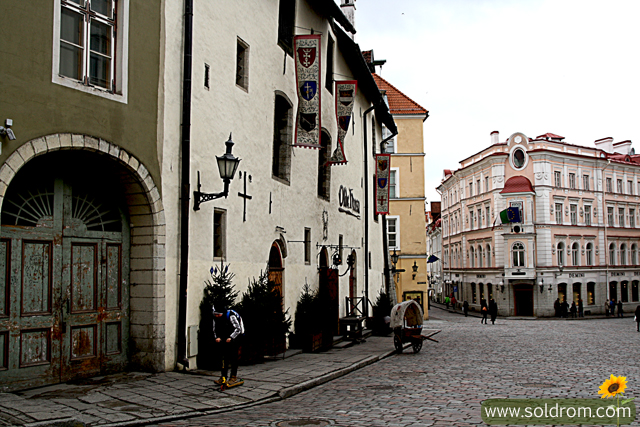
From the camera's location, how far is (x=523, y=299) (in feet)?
167

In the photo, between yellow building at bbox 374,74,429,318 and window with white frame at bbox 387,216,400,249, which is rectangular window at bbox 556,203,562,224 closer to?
yellow building at bbox 374,74,429,318

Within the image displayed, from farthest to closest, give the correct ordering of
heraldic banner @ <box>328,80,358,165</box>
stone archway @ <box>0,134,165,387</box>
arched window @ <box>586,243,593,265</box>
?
arched window @ <box>586,243,593,265</box> → heraldic banner @ <box>328,80,358,165</box> → stone archway @ <box>0,134,165,387</box>

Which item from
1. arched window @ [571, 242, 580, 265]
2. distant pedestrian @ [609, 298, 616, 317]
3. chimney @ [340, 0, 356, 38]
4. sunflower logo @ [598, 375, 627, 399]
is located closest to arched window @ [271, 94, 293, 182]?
sunflower logo @ [598, 375, 627, 399]

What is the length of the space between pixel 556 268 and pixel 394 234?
15.9 meters

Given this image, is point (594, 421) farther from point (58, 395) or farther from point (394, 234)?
point (394, 234)

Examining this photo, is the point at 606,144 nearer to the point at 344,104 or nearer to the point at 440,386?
the point at 344,104

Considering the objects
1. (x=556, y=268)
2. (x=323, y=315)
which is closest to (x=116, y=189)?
(x=323, y=315)

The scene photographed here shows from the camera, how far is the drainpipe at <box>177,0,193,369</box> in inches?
450

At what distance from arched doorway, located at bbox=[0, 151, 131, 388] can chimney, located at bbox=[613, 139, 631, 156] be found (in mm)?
62187

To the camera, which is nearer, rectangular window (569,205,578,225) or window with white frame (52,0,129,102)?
window with white frame (52,0,129,102)

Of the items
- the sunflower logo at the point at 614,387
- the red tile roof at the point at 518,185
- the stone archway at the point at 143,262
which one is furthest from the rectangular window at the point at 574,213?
the sunflower logo at the point at 614,387

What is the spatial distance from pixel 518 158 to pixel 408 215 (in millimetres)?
14210

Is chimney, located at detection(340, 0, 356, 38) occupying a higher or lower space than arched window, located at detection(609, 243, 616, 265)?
higher

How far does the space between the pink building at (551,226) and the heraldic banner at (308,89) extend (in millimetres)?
36841
